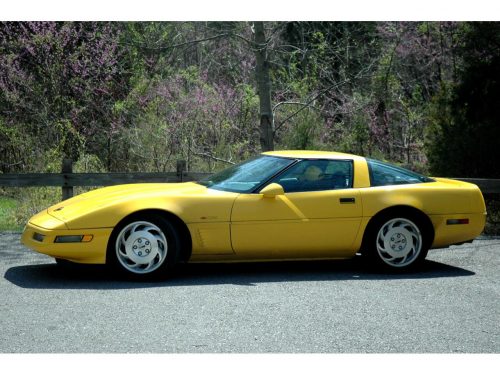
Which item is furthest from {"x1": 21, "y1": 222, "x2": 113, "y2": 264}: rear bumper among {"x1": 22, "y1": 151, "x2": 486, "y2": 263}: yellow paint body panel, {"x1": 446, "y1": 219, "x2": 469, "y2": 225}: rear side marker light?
{"x1": 446, "y1": 219, "x2": 469, "y2": 225}: rear side marker light

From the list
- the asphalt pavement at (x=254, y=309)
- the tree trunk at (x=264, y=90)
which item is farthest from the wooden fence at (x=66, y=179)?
the tree trunk at (x=264, y=90)

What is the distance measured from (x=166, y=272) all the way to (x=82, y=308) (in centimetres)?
142

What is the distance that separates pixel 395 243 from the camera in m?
8.59

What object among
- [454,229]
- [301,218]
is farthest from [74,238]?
[454,229]

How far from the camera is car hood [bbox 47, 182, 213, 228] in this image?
7820mm

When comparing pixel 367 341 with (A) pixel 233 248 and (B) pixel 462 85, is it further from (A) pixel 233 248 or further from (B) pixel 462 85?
(B) pixel 462 85

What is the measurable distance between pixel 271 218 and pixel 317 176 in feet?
2.36

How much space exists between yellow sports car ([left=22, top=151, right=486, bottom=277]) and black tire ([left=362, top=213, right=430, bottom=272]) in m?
0.01

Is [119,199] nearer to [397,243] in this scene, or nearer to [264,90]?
[397,243]

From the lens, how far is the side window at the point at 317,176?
8430 millimetres

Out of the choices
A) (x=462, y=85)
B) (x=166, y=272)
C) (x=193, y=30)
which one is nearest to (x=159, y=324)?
(x=166, y=272)

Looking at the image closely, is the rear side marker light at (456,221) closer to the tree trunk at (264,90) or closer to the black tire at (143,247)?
the black tire at (143,247)

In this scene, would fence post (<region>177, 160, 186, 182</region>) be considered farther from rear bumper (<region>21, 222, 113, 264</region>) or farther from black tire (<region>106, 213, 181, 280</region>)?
rear bumper (<region>21, 222, 113, 264</region>)

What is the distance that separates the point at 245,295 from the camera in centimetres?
725
